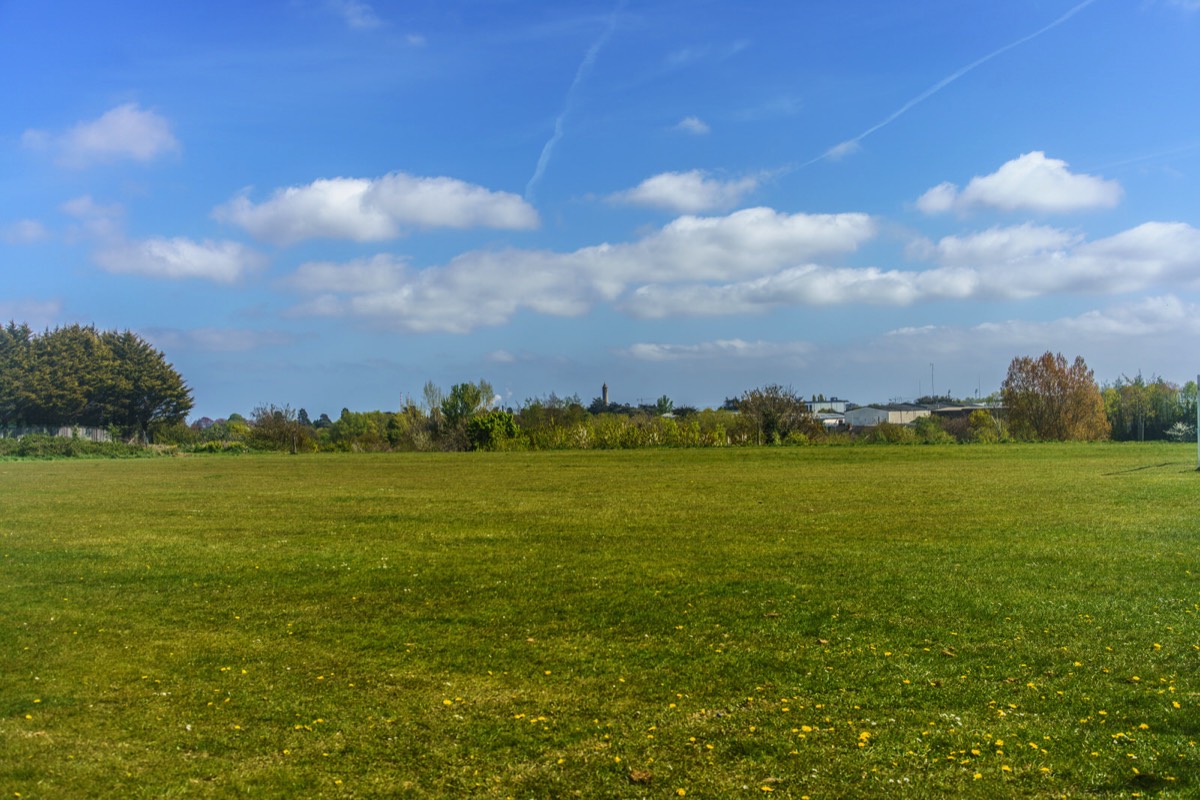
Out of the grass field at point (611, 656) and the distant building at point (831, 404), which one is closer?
the grass field at point (611, 656)

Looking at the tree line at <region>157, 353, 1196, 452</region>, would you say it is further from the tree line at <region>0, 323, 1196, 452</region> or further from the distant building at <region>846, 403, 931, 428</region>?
the distant building at <region>846, 403, 931, 428</region>

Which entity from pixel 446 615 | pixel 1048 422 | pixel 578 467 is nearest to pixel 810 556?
pixel 446 615

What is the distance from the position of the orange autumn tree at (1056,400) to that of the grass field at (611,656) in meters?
44.8

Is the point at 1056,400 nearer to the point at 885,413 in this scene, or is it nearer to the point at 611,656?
the point at 885,413

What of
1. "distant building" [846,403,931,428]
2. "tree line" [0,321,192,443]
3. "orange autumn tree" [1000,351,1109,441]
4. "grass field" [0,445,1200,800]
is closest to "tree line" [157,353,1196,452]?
"orange autumn tree" [1000,351,1109,441]

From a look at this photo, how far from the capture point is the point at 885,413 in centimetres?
11194

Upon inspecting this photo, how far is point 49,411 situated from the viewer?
68688 millimetres

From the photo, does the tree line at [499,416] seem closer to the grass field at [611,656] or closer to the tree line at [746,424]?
the tree line at [746,424]

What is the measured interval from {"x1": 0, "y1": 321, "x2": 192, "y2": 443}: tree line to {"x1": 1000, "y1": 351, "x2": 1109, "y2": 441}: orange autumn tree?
224ft

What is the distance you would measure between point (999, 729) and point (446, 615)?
5666mm

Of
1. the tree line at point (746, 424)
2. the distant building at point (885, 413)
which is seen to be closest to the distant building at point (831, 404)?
the distant building at point (885, 413)

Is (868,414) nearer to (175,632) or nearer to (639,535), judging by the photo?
(639,535)

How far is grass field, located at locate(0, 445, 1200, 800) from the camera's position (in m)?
5.48

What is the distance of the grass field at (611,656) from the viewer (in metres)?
5.48
